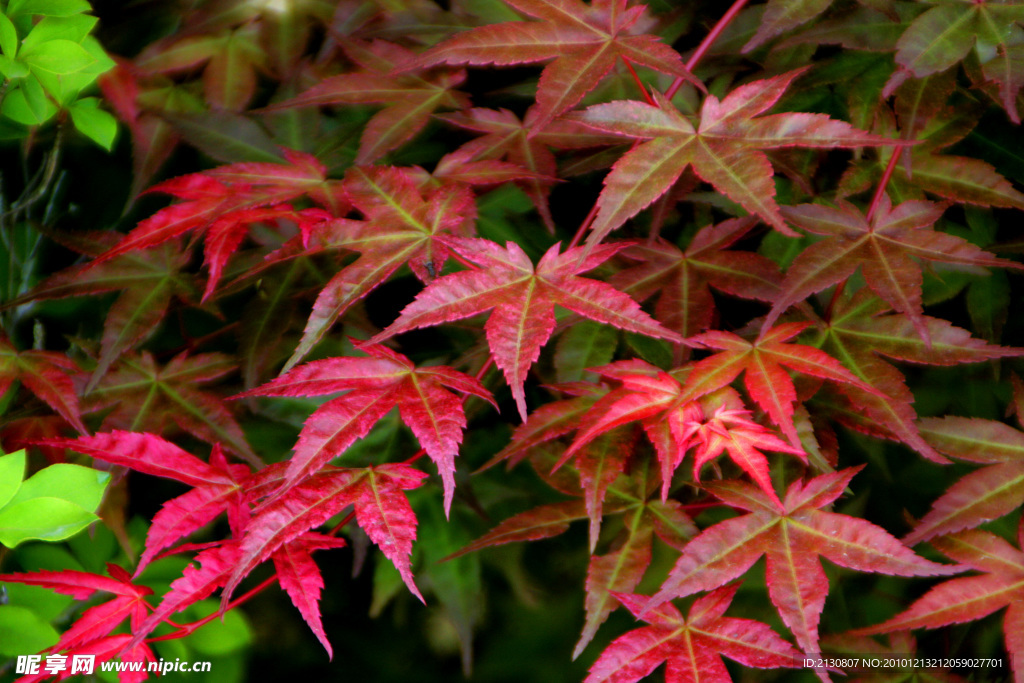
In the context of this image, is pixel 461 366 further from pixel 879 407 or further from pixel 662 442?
pixel 879 407

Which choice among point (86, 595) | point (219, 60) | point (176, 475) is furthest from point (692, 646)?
point (219, 60)

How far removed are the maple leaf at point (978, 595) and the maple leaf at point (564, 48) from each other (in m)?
0.64

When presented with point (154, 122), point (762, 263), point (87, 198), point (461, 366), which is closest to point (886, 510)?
point (762, 263)

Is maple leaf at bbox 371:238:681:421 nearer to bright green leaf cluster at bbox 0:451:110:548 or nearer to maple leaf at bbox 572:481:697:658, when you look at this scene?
maple leaf at bbox 572:481:697:658

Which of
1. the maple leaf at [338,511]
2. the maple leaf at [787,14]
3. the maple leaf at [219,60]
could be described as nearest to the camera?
the maple leaf at [338,511]

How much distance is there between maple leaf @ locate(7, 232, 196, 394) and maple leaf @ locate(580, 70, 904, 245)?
596 millimetres

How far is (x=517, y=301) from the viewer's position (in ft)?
2.49

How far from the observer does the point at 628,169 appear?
2.44 feet

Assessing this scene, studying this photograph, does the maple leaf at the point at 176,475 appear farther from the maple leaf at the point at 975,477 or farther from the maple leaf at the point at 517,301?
the maple leaf at the point at 975,477

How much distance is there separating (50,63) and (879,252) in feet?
3.43

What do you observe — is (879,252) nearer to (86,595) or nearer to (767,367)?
(767,367)

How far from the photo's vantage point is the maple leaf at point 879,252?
78 centimetres

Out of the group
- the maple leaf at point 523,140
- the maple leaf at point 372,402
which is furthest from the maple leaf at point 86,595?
the maple leaf at point 523,140

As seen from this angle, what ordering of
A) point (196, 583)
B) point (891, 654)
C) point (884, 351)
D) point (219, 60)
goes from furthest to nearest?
point (219, 60), point (891, 654), point (884, 351), point (196, 583)
